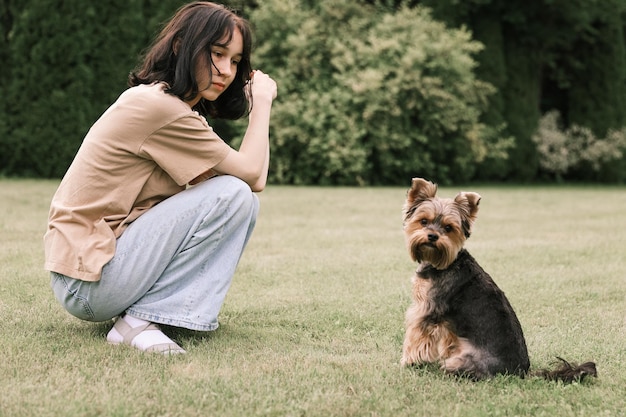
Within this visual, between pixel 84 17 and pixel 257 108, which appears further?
pixel 84 17

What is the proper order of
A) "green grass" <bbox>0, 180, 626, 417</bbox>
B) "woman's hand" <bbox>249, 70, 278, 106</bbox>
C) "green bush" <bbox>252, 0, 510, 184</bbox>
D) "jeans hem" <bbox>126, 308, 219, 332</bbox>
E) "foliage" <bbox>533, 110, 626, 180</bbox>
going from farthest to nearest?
"foliage" <bbox>533, 110, 626, 180</bbox>, "green bush" <bbox>252, 0, 510, 184</bbox>, "woman's hand" <bbox>249, 70, 278, 106</bbox>, "jeans hem" <bbox>126, 308, 219, 332</bbox>, "green grass" <bbox>0, 180, 626, 417</bbox>

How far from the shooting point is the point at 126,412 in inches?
105

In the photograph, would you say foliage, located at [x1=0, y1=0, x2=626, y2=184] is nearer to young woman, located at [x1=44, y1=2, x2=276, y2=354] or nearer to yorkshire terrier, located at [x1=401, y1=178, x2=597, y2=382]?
young woman, located at [x1=44, y1=2, x2=276, y2=354]

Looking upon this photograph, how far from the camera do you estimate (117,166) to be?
3496 millimetres

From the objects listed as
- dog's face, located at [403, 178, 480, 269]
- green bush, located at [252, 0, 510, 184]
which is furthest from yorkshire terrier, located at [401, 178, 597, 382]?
green bush, located at [252, 0, 510, 184]

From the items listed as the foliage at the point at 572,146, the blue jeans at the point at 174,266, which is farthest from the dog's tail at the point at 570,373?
the foliage at the point at 572,146

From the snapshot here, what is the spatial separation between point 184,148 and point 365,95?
1191 centimetres

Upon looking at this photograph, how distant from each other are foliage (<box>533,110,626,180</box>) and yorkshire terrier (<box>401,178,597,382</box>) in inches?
635

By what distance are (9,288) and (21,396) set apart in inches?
89.1

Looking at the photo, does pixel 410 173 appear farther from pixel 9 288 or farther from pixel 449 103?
pixel 9 288

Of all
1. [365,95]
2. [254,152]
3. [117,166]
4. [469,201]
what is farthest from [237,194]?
[365,95]

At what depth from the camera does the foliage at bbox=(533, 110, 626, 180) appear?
19.0 meters

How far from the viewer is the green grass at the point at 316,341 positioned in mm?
2871

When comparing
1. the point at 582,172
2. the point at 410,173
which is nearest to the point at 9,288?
the point at 410,173
